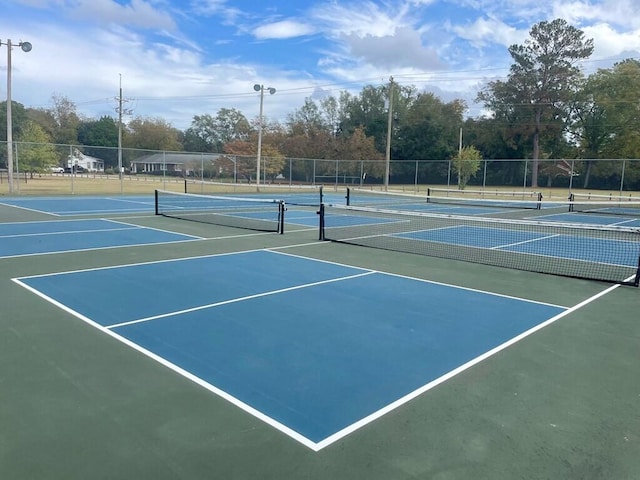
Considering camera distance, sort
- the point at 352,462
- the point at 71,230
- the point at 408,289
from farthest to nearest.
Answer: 1. the point at 71,230
2. the point at 408,289
3. the point at 352,462

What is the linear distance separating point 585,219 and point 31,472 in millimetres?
20606

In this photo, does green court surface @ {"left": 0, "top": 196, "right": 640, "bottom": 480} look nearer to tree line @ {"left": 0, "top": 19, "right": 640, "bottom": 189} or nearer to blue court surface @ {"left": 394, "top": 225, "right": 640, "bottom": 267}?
blue court surface @ {"left": 394, "top": 225, "right": 640, "bottom": 267}

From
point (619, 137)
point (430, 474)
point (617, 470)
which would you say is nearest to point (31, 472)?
point (430, 474)

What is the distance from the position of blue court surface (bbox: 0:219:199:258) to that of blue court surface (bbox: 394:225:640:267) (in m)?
6.73

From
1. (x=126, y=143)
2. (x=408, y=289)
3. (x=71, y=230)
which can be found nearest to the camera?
(x=408, y=289)

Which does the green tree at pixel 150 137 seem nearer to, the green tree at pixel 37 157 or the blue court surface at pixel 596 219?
the green tree at pixel 37 157

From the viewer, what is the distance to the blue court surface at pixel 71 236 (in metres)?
10.4

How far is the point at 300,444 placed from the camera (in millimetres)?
3145

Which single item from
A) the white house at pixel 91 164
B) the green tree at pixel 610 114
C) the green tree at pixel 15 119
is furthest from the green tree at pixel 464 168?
the green tree at pixel 15 119

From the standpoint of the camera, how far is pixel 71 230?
13.2 m

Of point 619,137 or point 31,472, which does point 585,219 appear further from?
point 619,137

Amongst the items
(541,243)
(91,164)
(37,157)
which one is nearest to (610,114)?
(541,243)

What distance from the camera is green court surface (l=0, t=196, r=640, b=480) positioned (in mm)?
2910

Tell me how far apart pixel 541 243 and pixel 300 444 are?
11.4 metres
